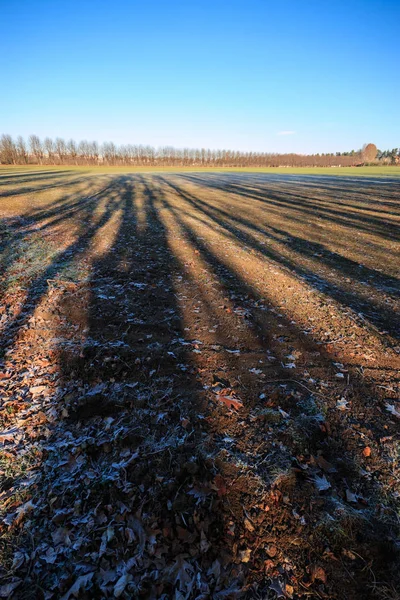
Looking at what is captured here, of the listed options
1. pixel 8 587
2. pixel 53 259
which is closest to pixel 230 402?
pixel 8 587

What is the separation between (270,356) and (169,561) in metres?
3.24

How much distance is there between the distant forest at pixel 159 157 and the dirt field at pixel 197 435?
12855 centimetres

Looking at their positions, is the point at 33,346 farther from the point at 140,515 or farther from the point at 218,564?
the point at 218,564

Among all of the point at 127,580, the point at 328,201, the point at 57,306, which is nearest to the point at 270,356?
the point at 127,580

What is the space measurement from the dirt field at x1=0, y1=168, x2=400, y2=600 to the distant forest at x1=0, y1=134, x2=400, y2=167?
128554 millimetres

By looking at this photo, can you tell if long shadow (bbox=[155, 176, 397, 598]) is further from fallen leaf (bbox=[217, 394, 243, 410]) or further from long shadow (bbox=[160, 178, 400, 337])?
long shadow (bbox=[160, 178, 400, 337])

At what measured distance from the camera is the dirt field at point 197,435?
2.45 meters

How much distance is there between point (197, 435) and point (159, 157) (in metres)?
162

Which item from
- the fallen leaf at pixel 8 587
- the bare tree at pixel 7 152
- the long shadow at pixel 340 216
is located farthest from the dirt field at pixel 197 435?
the bare tree at pixel 7 152

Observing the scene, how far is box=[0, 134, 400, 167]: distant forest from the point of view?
374 ft

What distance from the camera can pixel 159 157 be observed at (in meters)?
147

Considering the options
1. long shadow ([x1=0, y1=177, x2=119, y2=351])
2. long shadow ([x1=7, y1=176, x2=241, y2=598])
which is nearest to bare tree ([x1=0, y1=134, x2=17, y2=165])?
long shadow ([x1=0, y1=177, x2=119, y2=351])

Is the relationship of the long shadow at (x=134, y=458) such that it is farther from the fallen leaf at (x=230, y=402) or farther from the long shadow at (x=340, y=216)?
the long shadow at (x=340, y=216)

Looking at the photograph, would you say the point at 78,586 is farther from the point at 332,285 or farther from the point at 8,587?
the point at 332,285
